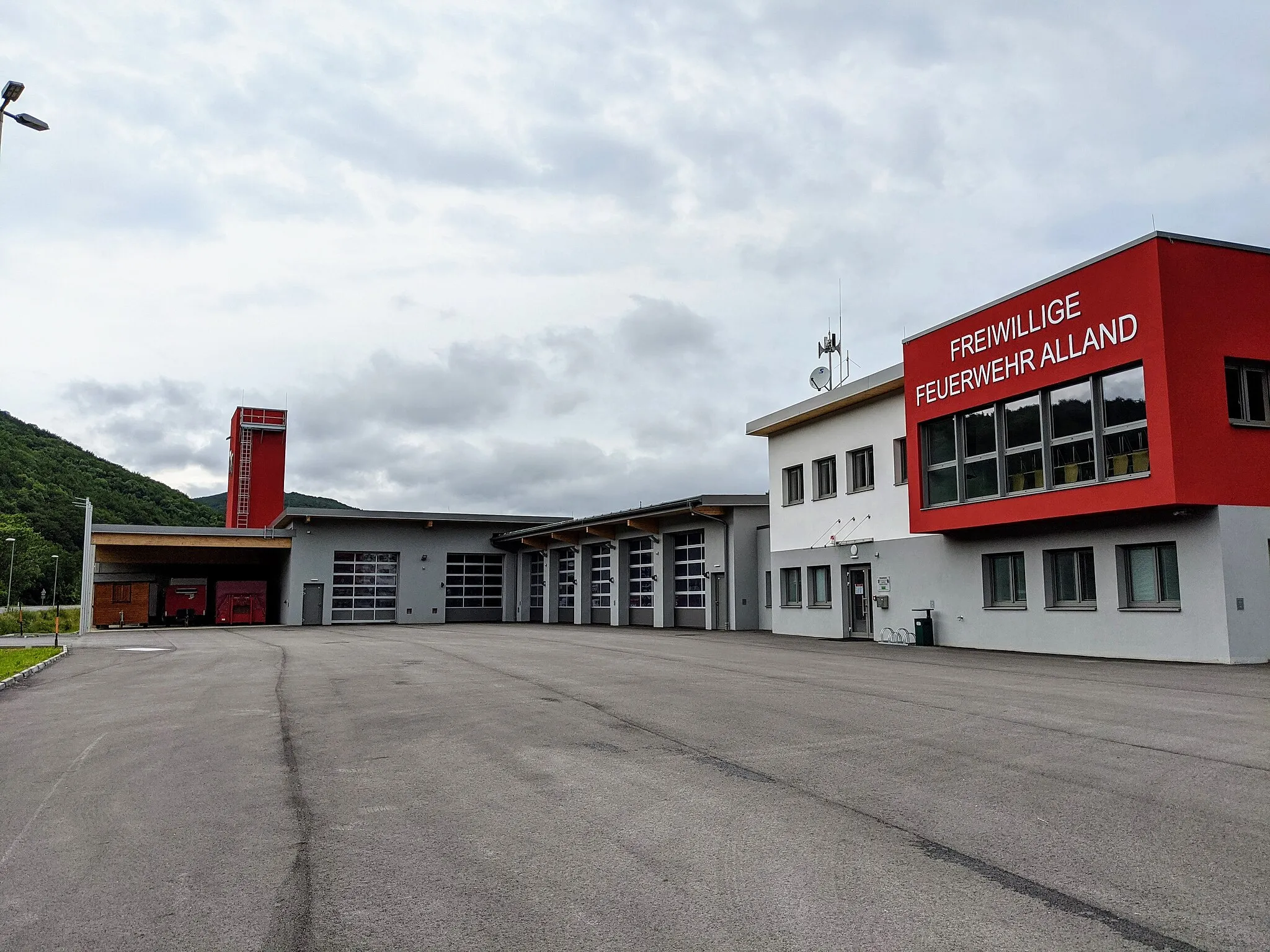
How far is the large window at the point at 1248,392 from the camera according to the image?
61.9 ft

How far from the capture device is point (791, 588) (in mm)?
32812

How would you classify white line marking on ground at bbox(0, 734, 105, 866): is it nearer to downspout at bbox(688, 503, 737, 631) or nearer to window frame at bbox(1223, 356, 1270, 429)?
window frame at bbox(1223, 356, 1270, 429)

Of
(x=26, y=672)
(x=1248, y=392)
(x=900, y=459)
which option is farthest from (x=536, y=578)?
(x=1248, y=392)

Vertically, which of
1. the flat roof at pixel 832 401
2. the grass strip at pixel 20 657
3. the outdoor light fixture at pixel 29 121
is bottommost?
the grass strip at pixel 20 657

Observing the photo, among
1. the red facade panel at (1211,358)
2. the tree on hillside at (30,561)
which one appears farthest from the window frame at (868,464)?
the tree on hillside at (30,561)

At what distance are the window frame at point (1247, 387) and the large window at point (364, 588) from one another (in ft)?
134

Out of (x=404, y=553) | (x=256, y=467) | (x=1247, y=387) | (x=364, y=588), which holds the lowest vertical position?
(x=364, y=588)

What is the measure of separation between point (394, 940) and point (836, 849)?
2.60 meters

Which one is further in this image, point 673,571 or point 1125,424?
point 673,571

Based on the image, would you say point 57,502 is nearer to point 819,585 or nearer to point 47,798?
point 819,585

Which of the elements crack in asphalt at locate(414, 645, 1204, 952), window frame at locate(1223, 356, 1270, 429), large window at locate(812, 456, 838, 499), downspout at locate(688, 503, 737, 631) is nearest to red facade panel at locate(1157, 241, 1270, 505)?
window frame at locate(1223, 356, 1270, 429)

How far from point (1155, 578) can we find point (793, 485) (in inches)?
579

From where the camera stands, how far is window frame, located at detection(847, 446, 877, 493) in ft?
93.7

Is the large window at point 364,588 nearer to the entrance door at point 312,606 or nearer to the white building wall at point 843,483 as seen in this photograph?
the entrance door at point 312,606
